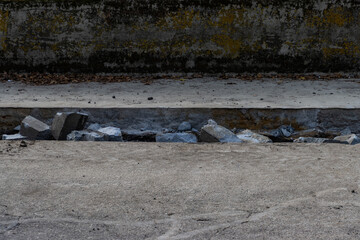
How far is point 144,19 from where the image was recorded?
22.8 ft

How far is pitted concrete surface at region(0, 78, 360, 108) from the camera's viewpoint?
4.67 meters

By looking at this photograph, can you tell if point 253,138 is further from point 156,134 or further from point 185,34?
point 185,34

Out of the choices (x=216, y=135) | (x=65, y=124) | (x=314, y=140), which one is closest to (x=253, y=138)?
(x=216, y=135)

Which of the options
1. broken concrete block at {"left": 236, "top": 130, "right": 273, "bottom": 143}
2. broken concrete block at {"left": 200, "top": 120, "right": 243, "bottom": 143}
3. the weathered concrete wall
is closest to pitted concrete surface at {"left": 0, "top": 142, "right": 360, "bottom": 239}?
broken concrete block at {"left": 200, "top": 120, "right": 243, "bottom": 143}

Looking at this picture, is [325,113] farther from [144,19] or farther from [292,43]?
[144,19]

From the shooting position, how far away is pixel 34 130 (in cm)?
386

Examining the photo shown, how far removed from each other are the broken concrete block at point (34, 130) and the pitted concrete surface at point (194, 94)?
0.63 metres

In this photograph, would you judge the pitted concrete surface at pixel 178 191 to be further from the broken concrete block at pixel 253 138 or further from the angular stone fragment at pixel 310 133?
the angular stone fragment at pixel 310 133

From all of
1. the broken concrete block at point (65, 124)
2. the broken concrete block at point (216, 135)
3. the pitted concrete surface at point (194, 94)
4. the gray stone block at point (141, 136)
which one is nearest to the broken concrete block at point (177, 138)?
the broken concrete block at point (216, 135)

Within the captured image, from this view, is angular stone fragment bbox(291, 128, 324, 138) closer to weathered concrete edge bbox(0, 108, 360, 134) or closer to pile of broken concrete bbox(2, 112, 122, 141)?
weathered concrete edge bbox(0, 108, 360, 134)

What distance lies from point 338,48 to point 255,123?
129 inches

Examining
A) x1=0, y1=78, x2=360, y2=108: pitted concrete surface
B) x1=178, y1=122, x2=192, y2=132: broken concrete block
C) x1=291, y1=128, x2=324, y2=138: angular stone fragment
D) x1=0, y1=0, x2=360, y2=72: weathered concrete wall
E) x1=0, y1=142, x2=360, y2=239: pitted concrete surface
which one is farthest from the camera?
x1=0, y1=0, x2=360, y2=72: weathered concrete wall

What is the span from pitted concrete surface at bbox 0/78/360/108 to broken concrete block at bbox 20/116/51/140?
0.63m

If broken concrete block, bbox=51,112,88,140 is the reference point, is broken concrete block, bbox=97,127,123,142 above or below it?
below
